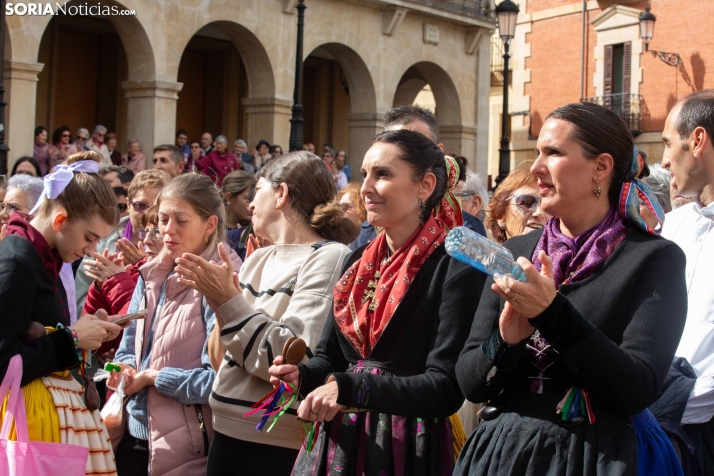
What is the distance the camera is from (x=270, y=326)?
3488 mm

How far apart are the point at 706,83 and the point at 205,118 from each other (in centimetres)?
1619

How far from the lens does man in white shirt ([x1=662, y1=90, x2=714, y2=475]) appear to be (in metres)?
3.12

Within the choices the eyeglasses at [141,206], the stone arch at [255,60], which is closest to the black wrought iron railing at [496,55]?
the stone arch at [255,60]

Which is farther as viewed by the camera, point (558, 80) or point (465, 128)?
point (558, 80)

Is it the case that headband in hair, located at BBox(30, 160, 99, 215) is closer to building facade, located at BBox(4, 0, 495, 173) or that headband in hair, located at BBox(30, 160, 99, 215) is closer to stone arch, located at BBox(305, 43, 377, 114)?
building facade, located at BBox(4, 0, 495, 173)

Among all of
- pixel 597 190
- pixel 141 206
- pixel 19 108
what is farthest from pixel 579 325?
pixel 19 108

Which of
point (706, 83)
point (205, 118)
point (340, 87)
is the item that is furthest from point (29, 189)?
point (706, 83)

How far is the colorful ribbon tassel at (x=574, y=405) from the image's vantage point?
2504mm

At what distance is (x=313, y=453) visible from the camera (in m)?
3.17

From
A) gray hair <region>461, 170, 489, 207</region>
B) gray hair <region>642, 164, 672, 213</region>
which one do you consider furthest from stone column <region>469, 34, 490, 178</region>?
gray hair <region>642, 164, 672, 213</region>

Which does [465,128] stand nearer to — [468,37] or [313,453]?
[468,37]

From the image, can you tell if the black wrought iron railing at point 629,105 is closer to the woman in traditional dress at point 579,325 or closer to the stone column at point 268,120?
the stone column at point 268,120

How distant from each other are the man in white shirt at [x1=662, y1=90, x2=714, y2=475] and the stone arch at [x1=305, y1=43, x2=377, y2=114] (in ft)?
62.3

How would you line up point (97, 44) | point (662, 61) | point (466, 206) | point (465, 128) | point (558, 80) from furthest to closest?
point (558, 80) < point (662, 61) < point (465, 128) < point (97, 44) < point (466, 206)
